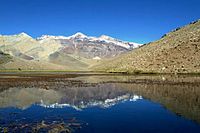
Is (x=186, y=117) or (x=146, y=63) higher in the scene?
(x=146, y=63)

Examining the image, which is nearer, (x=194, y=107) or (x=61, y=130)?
(x=61, y=130)

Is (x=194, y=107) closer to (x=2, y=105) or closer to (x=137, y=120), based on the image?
(x=137, y=120)

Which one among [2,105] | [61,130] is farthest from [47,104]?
[61,130]

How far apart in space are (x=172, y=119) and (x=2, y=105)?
885 inches

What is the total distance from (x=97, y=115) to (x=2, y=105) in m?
14.6

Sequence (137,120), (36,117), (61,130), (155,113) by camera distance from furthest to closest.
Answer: (155,113)
(36,117)
(137,120)
(61,130)

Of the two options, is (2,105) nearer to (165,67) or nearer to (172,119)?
(172,119)

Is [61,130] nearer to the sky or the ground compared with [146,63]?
nearer to the ground

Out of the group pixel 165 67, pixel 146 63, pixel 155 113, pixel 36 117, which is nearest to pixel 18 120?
pixel 36 117

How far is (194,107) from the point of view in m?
35.7

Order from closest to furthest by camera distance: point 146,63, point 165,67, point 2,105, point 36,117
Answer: point 36,117
point 2,105
point 165,67
point 146,63

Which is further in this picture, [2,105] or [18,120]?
[2,105]

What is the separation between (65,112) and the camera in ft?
117

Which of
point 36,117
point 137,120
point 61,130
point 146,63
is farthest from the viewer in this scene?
point 146,63
